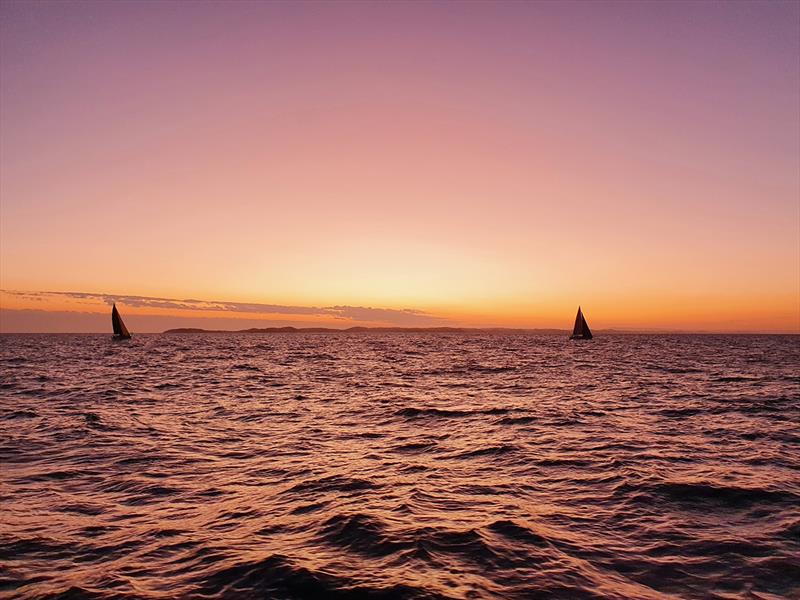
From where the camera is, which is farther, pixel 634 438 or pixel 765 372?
pixel 765 372

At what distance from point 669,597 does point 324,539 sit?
528cm

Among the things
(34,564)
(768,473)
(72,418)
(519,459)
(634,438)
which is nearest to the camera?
(34,564)

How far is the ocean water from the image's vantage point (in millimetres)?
7680

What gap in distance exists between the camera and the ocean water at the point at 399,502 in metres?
7.68

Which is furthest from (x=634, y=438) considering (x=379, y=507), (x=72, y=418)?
(x=72, y=418)

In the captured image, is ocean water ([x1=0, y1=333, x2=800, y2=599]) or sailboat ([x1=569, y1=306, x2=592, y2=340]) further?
sailboat ([x1=569, y1=306, x2=592, y2=340])

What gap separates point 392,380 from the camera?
129 feet

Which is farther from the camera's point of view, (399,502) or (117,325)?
(117,325)

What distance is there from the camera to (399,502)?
1112 cm

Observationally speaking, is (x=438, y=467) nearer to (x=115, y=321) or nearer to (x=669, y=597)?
(x=669, y=597)

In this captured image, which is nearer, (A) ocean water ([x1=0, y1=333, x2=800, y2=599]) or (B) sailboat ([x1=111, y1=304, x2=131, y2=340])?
(A) ocean water ([x1=0, y1=333, x2=800, y2=599])

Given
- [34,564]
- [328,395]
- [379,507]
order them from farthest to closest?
[328,395]
[379,507]
[34,564]

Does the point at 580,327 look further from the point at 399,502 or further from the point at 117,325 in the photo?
the point at 399,502

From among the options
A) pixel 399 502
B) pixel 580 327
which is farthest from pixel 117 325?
pixel 399 502
